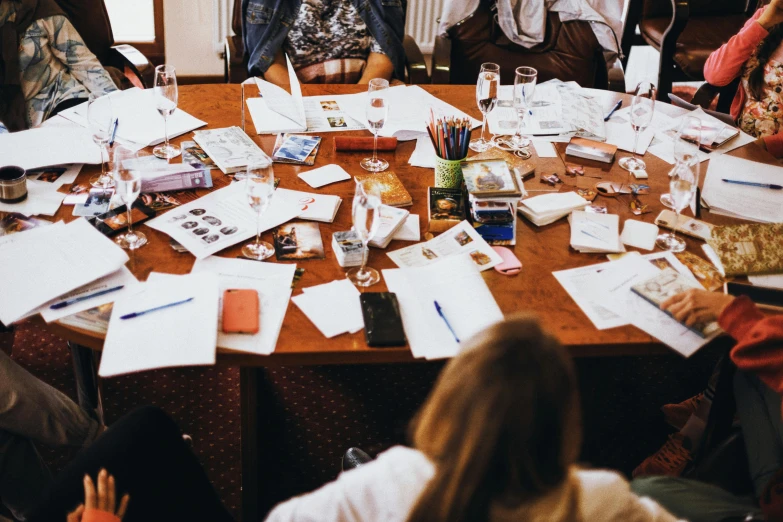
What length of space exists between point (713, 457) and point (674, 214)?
0.58 meters

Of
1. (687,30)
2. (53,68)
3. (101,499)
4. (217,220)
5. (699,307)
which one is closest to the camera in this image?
(101,499)

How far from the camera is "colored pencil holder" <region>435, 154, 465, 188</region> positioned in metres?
1.78

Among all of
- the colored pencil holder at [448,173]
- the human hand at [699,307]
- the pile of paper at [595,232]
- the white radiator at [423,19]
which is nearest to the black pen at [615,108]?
the pile of paper at [595,232]

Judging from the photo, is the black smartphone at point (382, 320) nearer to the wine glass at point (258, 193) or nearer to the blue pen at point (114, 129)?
the wine glass at point (258, 193)

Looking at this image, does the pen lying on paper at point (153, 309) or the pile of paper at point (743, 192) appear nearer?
the pen lying on paper at point (153, 309)

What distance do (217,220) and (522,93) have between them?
3.21 feet

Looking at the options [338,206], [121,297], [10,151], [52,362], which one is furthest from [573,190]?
[52,362]

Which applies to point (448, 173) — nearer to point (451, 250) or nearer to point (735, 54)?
point (451, 250)

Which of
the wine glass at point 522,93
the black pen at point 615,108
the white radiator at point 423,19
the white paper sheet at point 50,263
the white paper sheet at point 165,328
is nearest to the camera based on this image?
the white paper sheet at point 165,328

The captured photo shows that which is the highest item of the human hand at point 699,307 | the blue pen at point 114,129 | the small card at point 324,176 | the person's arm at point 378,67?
the person's arm at point 378,67

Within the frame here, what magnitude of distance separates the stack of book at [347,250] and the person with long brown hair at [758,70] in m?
1.55

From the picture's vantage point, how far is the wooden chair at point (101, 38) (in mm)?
2674

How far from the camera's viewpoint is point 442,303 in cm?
149

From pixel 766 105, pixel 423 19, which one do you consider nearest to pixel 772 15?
pixel 766 105
